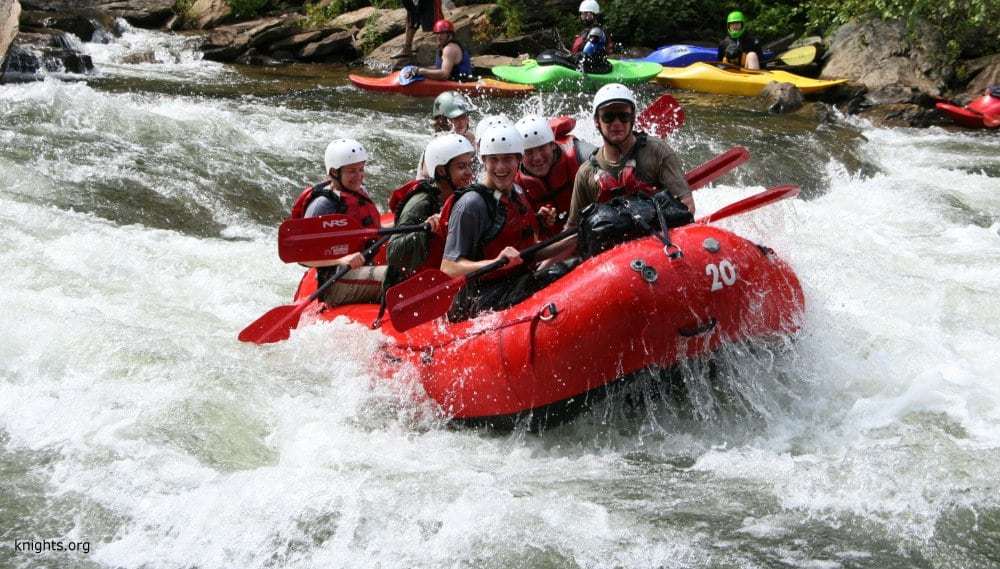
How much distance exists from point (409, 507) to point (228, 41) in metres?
13.0

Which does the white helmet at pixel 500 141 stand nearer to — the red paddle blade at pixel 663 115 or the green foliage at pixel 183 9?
the red paddle blade at pixel 663 115

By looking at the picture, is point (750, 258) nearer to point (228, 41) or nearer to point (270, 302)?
point (270, 302)

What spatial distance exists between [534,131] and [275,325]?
5.44 ft

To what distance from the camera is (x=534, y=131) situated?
526cm

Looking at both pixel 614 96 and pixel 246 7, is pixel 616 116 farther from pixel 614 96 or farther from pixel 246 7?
pixel 246 7

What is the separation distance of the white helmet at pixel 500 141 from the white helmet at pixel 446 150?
318mm

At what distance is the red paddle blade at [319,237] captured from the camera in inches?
202

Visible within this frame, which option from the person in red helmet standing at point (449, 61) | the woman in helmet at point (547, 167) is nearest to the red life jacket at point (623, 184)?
the woman in helmet at point (547, 167)

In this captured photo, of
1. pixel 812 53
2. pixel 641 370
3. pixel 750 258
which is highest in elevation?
pixel 750 258

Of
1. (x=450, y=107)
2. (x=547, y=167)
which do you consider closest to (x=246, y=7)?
(x=450, y=107)

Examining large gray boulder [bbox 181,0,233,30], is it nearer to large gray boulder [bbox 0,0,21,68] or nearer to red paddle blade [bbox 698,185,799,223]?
large gray boulder [bbox 0,0,21,68]

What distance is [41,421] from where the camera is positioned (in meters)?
4.59

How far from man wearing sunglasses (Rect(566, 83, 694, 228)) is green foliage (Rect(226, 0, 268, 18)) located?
44.1ft

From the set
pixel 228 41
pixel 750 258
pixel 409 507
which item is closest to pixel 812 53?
pixel 228 41
